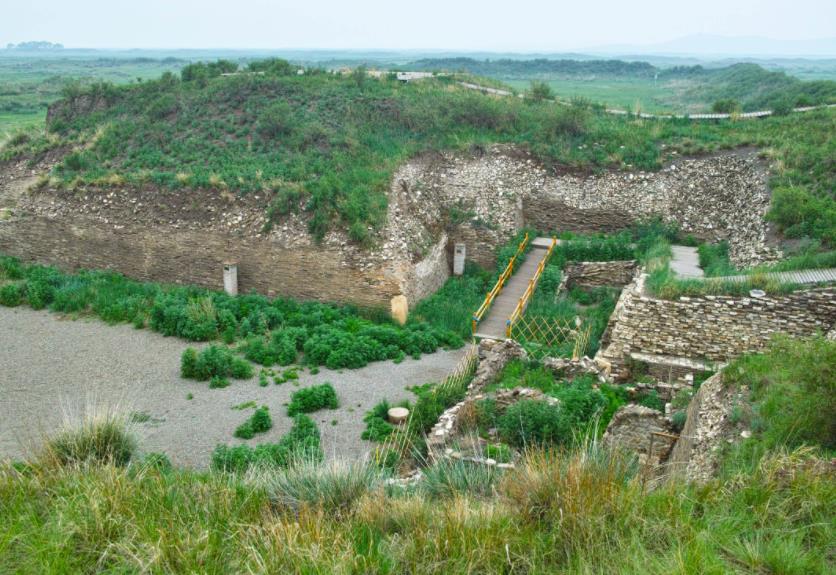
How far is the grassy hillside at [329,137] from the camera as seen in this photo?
18.4 m

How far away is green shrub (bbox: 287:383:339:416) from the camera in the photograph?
39.7 ft

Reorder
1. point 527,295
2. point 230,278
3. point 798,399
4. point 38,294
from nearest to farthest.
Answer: point 798,399
point 527,295
point 38,294
point 230,278

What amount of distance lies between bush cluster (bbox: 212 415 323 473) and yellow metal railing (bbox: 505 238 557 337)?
6.06 m

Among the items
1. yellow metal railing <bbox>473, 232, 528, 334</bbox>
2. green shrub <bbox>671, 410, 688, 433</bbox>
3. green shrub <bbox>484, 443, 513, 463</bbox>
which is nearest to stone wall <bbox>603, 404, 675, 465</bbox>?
green shrub <bbox>671, 410, 688, 433</bbox>

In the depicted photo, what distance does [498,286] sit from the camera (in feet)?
57.7

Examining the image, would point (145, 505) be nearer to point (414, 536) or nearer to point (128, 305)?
point (414, 536)

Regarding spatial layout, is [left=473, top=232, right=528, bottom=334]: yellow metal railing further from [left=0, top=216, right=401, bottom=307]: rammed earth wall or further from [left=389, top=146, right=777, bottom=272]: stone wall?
[left=0, top=216, right=401, bottom=307]: rammed earth wall

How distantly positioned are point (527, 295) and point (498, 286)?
99 cm

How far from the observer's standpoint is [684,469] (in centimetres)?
815

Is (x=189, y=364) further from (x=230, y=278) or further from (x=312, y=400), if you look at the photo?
(x=230, y=278)

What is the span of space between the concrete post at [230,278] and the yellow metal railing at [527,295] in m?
7.91

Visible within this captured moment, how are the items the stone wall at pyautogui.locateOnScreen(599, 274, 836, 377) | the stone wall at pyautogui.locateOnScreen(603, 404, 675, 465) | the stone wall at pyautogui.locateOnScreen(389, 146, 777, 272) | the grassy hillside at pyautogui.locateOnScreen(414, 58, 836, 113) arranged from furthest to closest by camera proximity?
the grassy hillside at pyautogui.locateOnScreen(414, 58, 836, 113), the stone wall at pyautogui.locateOnScreen(389, 146, 777, 272), the stone wall at pyautogui.locateOnScreen(599, 274, 836, 377), the stone wall at pyautogui.locateOnScreen(603, 404, 675, 465)

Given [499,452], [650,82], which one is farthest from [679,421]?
[650,82]

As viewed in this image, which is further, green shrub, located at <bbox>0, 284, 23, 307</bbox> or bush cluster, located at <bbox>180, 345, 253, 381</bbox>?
green shrub, located at <bbox>0, 284, 23, 307</bbox>
